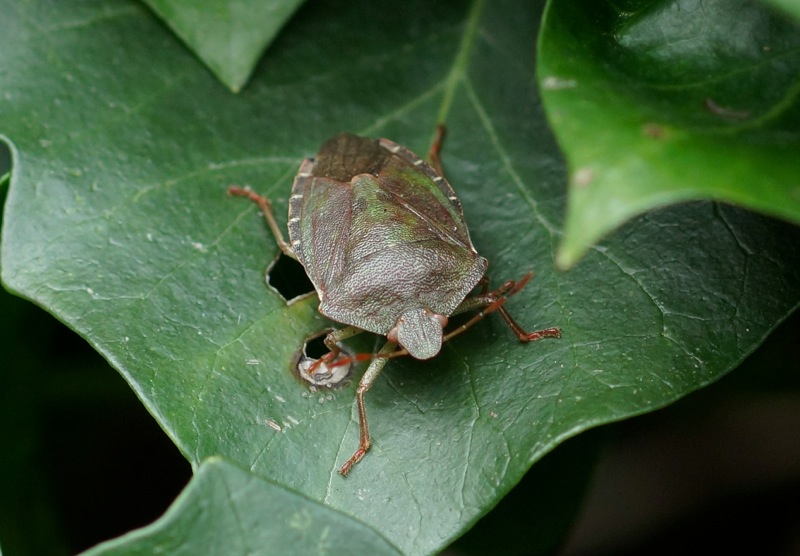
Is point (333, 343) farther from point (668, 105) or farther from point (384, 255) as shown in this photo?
point (668, 105)

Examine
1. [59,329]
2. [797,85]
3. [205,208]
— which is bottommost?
[59,329]

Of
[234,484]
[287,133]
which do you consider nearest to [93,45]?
[287,133]

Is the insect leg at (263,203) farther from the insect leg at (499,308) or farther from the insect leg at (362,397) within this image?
the insect leg at (499,308)

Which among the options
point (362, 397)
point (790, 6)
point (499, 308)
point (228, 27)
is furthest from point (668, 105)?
point (228, 27)

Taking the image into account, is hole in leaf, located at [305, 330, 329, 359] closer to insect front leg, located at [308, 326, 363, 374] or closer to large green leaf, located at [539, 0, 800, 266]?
insect front leg, located at [308, 326, 363, 374]

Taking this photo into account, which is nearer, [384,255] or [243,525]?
[243,525]

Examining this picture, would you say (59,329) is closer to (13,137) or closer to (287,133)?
(13,137)

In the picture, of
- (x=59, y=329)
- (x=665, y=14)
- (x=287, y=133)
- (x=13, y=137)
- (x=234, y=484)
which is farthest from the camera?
(x=59, y=329)
